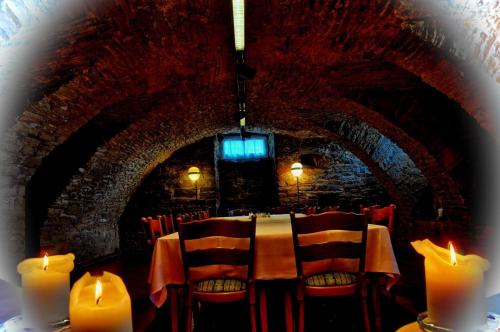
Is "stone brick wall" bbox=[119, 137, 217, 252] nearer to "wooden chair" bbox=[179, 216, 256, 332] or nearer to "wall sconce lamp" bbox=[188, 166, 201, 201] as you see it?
"wall sconce lamp" bbox=[188, 166, 201, 201]

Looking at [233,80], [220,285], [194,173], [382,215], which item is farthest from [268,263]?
[194,173]

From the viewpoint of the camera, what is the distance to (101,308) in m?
0.55

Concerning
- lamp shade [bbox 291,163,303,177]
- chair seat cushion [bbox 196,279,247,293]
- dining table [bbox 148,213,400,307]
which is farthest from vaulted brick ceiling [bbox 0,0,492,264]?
lamp shade [bbox 291,163,303,177]

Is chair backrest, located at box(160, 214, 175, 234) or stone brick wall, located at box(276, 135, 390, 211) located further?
stone brick wall, located at box(276, 135, 390, 211)

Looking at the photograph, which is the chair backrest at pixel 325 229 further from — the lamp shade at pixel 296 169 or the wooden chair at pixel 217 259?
the lamp shade at pixel 296 169

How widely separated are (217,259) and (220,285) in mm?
206

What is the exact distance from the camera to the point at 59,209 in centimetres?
561

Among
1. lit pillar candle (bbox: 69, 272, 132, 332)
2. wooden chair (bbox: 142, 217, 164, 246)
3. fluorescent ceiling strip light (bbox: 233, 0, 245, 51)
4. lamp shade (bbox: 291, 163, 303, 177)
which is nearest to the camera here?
lit pillar candle (bbox: 69, 272, 132, 332)

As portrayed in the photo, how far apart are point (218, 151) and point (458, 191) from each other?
6951 mm

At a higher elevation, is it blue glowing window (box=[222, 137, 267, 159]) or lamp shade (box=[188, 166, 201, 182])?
blue glowing window (box=[222, 137, 267, 159])

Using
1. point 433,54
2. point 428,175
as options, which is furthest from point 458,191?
point 433,54

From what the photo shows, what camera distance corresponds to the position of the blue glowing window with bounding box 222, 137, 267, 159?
35.0 ft

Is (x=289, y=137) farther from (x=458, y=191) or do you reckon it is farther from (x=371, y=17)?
(x=371, y=17)

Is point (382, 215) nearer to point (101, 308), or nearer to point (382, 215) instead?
point (382, 215)
